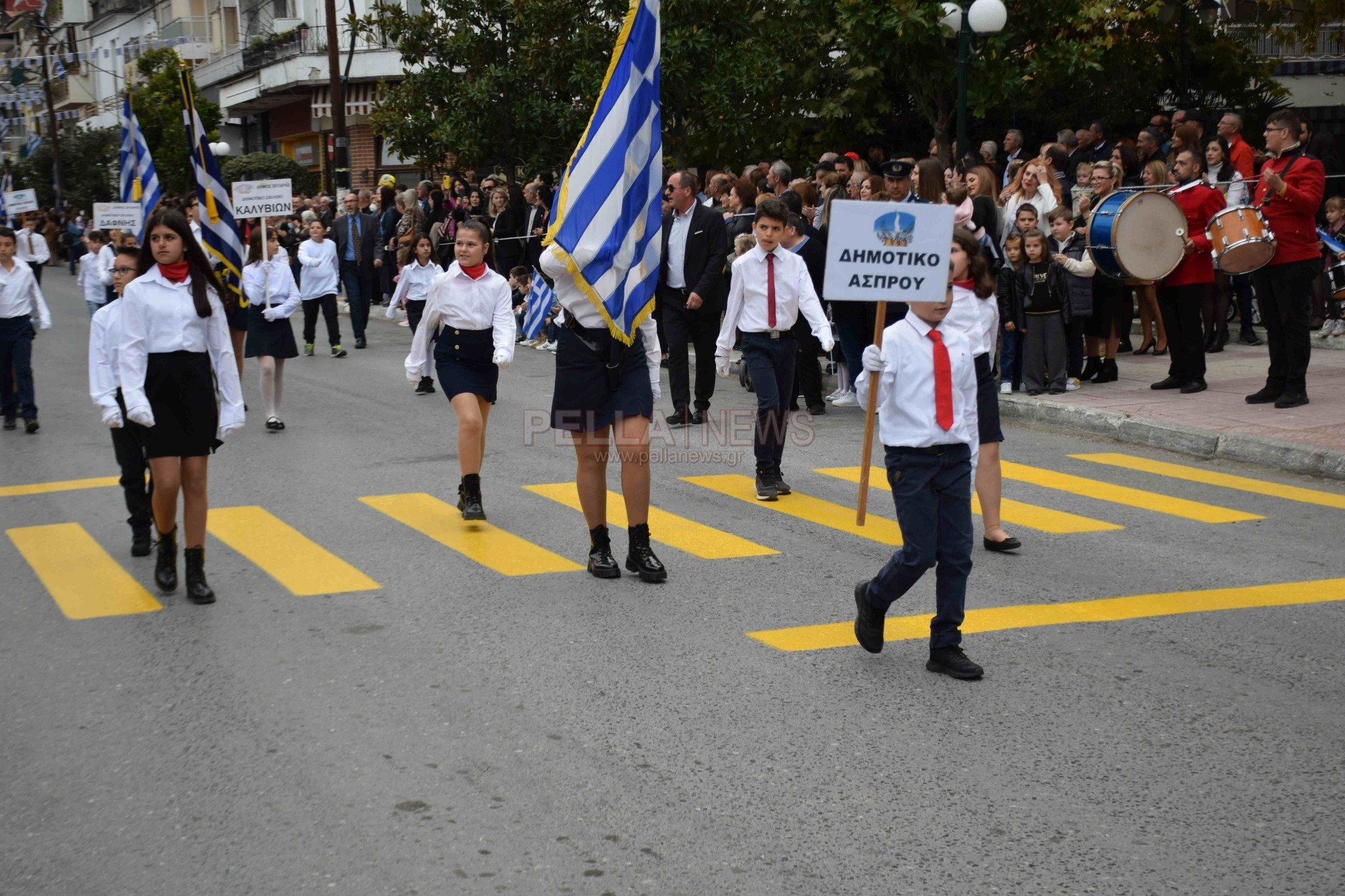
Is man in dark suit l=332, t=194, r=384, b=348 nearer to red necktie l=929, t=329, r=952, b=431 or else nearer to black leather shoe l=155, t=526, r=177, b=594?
black leather shoe l=155, t=526, r=177, b=594

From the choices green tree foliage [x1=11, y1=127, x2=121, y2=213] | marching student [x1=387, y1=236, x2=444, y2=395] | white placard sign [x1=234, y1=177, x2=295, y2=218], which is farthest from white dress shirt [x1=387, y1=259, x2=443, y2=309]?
green tree foliage [x1=11, y1=127, x2=121, y2=213]

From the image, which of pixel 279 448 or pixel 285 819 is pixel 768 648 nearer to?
pixel 285 819

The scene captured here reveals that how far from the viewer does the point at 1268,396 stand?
1227 centimetres

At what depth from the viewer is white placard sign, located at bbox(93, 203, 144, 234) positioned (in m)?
21.1

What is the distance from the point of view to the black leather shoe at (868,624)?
6.09m

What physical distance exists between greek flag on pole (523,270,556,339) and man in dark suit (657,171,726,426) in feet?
22.1

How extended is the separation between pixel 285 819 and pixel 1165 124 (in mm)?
16893

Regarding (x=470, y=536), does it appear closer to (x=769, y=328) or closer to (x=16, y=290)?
(x=769, y=328)

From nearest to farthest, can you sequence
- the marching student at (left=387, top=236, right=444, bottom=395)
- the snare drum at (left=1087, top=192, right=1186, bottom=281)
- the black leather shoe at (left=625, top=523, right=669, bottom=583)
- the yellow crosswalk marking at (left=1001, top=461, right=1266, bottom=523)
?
the black leather shoe at (left=625, top=523, right=669, bottom=583), the yellow crosswalk marking at (left=1001, top=461, right=1266, bottom=523), the snare drum at (left=1087, top=192, right=1186, bottom=281), the marching student at (left=387, top=236, right=444, bottom=395)

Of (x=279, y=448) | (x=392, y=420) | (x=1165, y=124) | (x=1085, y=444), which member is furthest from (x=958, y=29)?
(x=279, y=448)

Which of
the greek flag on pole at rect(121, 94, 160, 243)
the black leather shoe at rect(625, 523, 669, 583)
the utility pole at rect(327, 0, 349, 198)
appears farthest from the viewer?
the utility pole at rect(327, 0, 349, 198)

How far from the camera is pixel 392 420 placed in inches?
533

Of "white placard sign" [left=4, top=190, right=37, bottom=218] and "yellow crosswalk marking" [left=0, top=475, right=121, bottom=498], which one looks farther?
"white placard sign" [left=4, top=190, right=37, bottom=218]

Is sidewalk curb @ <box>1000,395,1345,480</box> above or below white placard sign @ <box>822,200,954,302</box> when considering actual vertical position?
below
